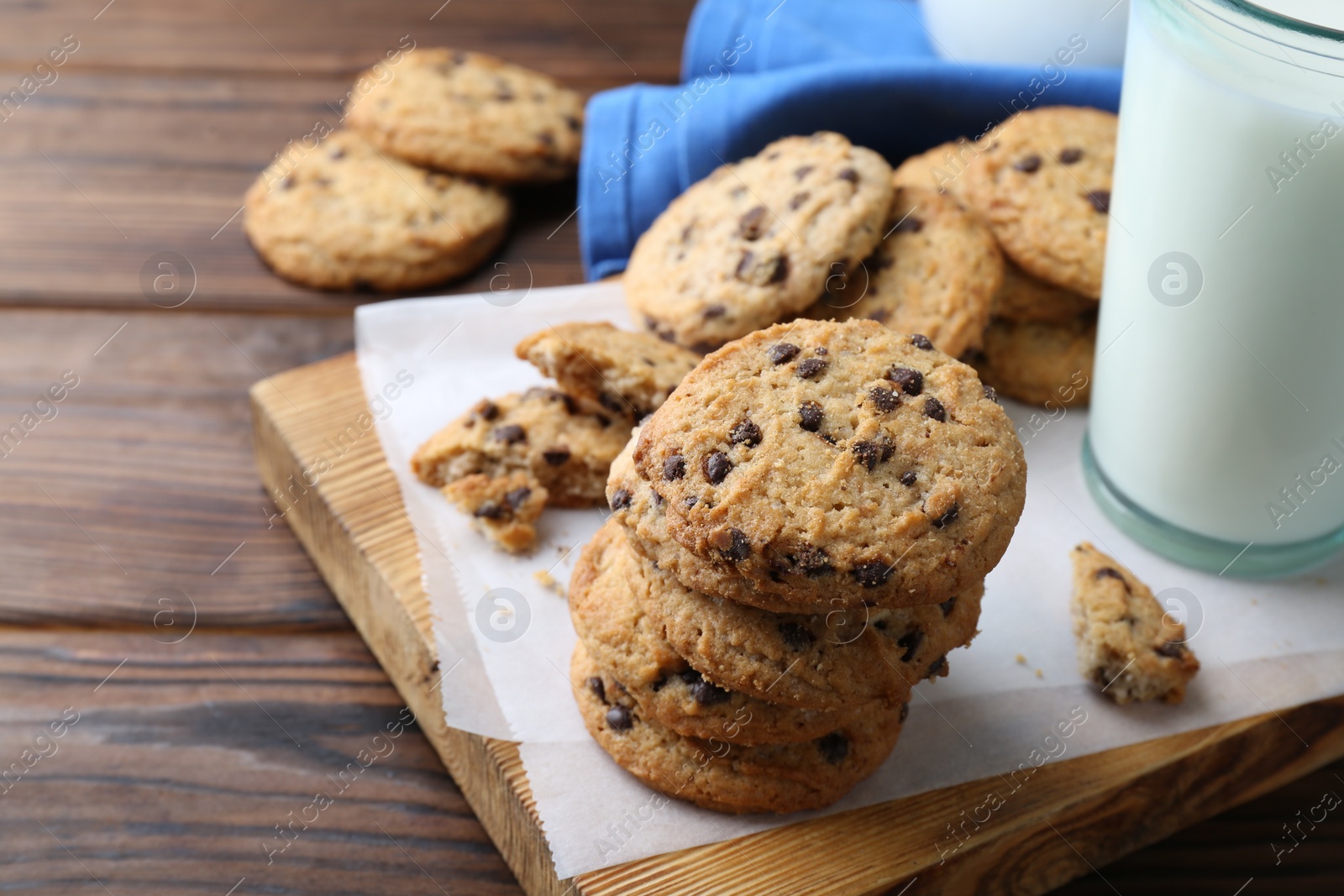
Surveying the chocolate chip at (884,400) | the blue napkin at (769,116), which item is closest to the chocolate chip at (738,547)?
the chocolate chip at (884,400)

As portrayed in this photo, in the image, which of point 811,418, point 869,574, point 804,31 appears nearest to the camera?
point 869,574

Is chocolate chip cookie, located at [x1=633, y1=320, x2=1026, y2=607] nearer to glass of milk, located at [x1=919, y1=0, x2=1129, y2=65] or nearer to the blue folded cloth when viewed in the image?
glass of milk, located at [x1=919, y1=0, x2=1129, y2=65]

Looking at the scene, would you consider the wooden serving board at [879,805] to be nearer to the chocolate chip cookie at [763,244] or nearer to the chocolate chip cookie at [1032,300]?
the chocolate chip cookie at [763,244]

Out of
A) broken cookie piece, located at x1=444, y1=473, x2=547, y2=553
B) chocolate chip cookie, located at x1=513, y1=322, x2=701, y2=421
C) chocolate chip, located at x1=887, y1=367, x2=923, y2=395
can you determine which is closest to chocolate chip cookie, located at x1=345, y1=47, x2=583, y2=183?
chocolate chip cookie, located at x1=513, y1=322, x2=701, y2=421

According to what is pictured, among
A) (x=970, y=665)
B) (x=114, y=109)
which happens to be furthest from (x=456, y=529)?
(x=114, y=109)

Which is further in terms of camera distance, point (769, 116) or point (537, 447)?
point (769, 116)

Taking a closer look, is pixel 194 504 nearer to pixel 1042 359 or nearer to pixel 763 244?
pixel 763 244

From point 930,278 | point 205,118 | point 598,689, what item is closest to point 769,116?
point 930,278
